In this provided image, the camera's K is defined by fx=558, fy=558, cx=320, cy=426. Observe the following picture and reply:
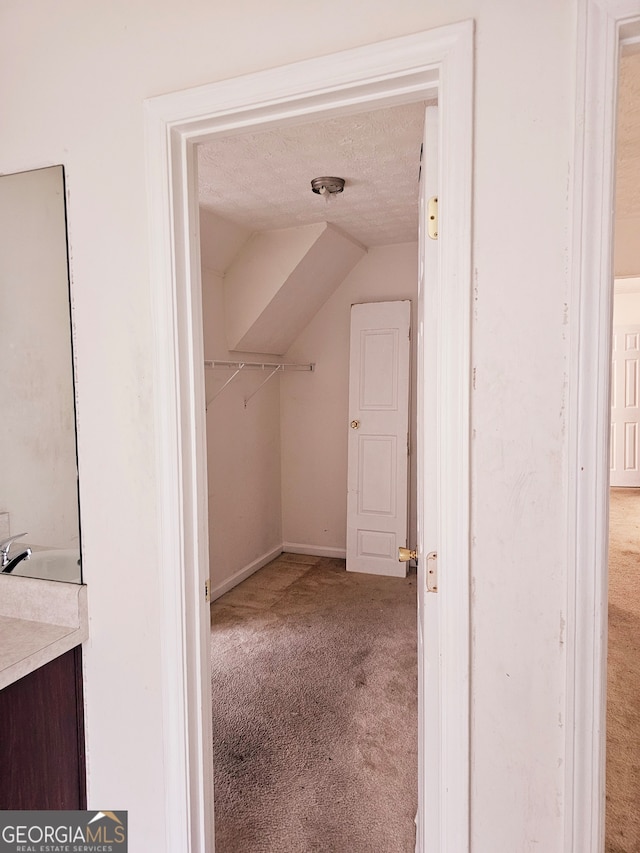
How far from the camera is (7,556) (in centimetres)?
154

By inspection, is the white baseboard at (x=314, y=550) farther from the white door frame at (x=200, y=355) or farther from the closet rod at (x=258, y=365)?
the white door frame at (x=200, y=355)

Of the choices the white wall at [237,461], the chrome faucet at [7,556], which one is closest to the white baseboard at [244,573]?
the white wall at [237,461]

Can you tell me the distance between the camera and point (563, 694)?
40.4 inches

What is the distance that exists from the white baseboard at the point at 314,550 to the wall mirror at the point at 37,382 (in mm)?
3303

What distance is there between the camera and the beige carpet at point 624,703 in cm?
190

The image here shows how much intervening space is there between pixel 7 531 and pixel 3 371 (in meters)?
0.46

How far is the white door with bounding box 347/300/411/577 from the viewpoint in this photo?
4.20 m

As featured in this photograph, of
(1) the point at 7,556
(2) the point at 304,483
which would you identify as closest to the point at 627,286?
(2) the point at 304,483

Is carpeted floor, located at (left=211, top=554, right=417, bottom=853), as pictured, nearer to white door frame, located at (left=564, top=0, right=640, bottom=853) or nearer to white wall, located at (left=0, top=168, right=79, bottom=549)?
white door frame, located at (left=564, top=0, right=640, bottom=853)

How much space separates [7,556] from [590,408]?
150 centimetres

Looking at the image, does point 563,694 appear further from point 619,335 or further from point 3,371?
point 619,335

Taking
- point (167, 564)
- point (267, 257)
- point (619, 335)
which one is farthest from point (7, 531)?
point (619, 335)

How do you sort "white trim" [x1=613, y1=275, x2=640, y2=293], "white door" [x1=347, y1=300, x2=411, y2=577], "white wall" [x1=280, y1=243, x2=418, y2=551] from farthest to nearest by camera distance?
"white trim" [x1=613, y1=275, x2=640, y2=293] → "white wall" [x1=280, y1=243, x2=418, y2=551] → "white door" [x1=347, y1=300, x2=411, y2=577]

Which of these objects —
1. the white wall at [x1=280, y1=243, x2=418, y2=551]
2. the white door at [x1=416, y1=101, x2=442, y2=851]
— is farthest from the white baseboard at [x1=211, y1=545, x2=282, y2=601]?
the white door at [x1=416, y1=101, x2=442, y2=851]
